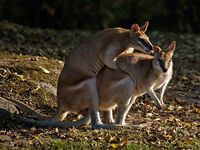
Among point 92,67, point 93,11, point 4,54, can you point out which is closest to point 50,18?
point 93,11

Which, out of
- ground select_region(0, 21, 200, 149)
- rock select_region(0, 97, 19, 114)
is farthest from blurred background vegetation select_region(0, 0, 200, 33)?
rock select_region(0, 97, 19, 114)

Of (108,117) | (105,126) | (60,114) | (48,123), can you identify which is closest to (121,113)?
(105,126)

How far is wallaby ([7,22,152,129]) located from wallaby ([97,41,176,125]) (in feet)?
0.42

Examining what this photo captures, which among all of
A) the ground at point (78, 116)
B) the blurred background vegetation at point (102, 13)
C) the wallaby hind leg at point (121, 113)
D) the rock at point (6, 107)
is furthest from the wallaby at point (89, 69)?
the blurred background vegetation at point (102, 13)

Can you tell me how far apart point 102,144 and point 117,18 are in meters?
14.1

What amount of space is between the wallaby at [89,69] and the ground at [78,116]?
364mm

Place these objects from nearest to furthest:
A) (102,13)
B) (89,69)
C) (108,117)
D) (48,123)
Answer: (48,123) → (89,69) → (108,117) → (102,13)

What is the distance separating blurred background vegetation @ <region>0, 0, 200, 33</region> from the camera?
60.4 ft

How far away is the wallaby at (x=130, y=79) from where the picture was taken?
636cm

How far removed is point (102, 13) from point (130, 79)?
12.4 m

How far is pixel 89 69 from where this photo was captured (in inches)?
256

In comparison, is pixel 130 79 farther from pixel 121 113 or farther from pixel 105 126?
pixel 105 126

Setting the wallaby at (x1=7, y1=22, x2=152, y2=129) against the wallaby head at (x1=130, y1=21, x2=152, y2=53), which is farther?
the wallaby head at (x1=130, y1=21, x2=152, y2=53)

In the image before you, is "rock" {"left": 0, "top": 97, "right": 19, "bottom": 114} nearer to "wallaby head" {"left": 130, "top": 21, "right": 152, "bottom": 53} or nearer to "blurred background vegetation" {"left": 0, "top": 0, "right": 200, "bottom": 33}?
"wallaby head" {"left": 130, "top": 21, "right": 152, "bottom": 53}
